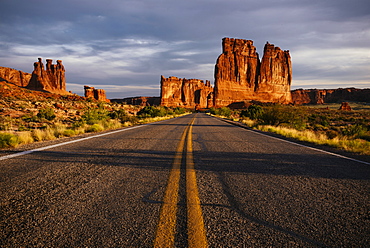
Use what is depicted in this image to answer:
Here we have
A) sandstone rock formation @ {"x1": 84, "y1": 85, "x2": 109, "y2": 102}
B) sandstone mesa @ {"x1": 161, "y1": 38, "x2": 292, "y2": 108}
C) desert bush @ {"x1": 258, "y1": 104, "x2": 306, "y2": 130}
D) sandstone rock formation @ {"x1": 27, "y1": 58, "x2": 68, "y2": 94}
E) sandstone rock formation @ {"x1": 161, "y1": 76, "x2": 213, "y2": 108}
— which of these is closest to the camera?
desert bush @ {"x1": 258, "y1": 104, "x2": 306, "y2": 130}

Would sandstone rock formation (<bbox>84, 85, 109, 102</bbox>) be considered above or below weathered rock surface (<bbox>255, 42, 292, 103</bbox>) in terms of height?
below

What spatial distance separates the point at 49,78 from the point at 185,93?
8761 centimetres

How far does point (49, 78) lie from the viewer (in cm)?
10762

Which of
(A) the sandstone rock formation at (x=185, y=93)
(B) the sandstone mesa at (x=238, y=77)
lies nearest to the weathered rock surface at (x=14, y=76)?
(B) the sandstone mesa at (x=238, y=77)

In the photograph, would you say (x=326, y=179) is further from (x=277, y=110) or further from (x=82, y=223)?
(x=277, y=110)

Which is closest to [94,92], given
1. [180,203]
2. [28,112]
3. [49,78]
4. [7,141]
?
[49,78]

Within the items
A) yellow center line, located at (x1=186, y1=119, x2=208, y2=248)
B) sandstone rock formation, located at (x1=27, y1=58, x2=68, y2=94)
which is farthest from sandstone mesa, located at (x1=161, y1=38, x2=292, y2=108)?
yellow center line, located at (x1=186, y1=119, x2=208, y2=248)

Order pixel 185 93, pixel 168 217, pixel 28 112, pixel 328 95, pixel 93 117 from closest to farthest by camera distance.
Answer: pixel 168 217, pixel 93 117, pixel 28 112, pixel 328 95, pixel 185 93

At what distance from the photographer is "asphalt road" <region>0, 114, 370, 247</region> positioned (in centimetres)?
175

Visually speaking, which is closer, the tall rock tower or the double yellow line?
the double yellow line

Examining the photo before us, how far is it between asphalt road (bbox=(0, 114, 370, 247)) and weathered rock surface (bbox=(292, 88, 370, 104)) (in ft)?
478

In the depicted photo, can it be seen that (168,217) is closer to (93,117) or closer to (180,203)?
(180,203)

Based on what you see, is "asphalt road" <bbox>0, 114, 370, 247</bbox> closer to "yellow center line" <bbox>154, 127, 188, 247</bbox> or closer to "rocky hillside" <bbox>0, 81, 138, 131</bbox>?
"yellow center line" <bbox>154, 127, 188, 247</bbox>

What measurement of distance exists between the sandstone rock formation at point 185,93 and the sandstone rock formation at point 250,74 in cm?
4350
